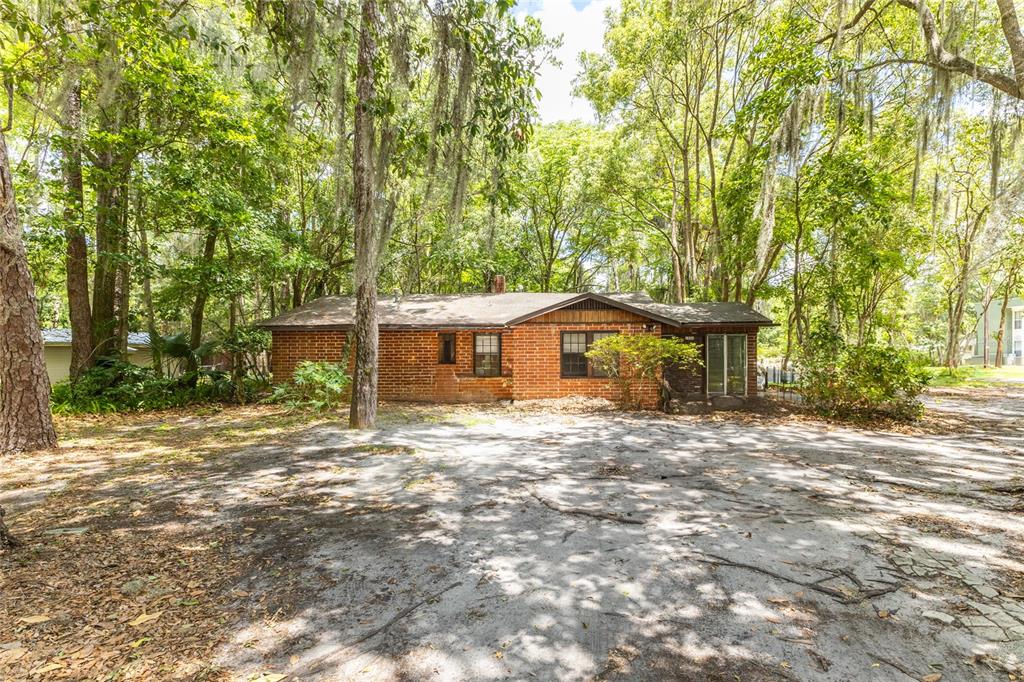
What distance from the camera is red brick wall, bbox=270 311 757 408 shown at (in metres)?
13.1

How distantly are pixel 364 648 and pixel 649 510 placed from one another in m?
3.26

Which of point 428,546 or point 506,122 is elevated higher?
point 506,122

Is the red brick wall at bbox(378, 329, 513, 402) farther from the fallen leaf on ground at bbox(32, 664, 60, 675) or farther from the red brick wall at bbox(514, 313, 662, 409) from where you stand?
the fallen leaf on ground at bbox(32, 664, 60, 675)

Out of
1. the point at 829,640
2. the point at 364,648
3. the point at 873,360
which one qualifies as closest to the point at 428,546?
the point at 364,648

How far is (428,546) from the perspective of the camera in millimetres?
3961

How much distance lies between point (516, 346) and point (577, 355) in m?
1.90

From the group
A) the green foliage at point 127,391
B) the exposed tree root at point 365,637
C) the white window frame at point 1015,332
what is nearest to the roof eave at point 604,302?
the green foliage at point 127,391

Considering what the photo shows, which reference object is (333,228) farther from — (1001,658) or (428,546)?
(1001,658)

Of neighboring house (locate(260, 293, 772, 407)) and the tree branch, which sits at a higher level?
the tree branch

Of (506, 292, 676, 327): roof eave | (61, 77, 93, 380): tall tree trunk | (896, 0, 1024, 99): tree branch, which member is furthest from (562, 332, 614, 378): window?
(61, 77, 93, 380): tall tree trunk

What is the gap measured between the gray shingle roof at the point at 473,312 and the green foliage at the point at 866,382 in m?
2.96

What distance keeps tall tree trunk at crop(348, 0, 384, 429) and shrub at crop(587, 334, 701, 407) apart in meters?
5.88

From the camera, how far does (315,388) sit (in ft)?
38.8

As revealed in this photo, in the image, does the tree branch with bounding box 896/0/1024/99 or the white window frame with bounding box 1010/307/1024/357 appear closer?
the tree branch with bounding box 896/0/1024/99
